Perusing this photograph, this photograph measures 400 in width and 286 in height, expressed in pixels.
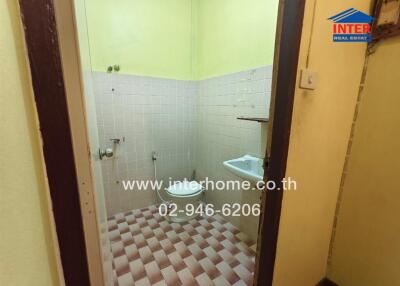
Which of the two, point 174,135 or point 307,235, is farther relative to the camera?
point 174,135

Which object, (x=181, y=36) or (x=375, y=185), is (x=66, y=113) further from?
(x=181, y=36)

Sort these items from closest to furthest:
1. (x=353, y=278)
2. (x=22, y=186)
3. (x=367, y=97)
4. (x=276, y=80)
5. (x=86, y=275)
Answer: (x=22, y=186) < (x=86, y=275) < (x=276, y=80) < (x=367, y=97) < (x=353, y=278)

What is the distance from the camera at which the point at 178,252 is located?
1.60m

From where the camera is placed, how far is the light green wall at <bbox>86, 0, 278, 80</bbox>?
5.23ft

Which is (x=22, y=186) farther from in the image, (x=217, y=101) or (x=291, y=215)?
(x=217, y=101)

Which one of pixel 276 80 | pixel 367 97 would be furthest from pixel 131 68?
pixel 367 97

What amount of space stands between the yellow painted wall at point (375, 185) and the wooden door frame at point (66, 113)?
0.63 metres

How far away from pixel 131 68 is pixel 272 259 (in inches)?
82.7

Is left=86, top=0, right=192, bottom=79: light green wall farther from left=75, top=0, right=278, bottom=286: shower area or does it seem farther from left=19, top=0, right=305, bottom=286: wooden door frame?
left=19, top=0, right=305, bottom=286: wooden door frame

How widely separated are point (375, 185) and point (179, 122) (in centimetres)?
191

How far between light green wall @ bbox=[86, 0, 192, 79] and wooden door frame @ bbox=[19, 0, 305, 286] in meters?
1.70

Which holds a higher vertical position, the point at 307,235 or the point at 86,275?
the point at 86,275

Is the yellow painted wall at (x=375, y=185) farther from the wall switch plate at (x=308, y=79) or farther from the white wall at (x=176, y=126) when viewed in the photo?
the white wall at (x=176, y=126)

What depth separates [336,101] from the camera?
3.03ft
